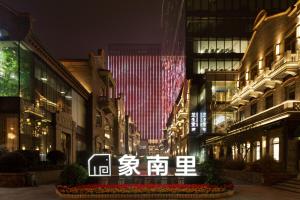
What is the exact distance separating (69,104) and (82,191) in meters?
37.8

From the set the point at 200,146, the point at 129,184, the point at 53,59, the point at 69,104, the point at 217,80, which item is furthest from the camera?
the point at 200,146

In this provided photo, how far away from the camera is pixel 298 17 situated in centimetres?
3659

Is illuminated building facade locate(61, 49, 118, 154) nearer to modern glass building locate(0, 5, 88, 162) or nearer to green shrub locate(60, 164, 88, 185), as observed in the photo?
modern glass building locate(0, 5, 88, 162)

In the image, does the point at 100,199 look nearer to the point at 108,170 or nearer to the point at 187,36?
the point at 108,170

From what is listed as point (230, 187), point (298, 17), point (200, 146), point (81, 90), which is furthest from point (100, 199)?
point (200, 146)

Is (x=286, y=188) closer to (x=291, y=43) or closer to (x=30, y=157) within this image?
(x=291, y=43)

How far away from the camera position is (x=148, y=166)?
72.1 feet

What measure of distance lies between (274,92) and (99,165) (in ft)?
87.2

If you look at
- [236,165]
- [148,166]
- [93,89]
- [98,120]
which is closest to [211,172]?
[148,166]

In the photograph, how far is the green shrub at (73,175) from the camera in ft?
70.7

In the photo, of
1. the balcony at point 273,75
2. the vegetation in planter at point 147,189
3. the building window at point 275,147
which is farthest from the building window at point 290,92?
the vegetation in planter at point 147,189

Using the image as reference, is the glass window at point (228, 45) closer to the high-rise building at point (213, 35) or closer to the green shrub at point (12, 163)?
the high-rise building at point (213, 35)

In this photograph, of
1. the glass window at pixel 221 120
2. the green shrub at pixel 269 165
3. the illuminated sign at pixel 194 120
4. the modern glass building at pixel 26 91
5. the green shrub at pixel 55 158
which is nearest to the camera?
the green shrub at pixel 269 165

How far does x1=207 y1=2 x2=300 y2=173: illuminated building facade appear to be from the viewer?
3506 centimetres
